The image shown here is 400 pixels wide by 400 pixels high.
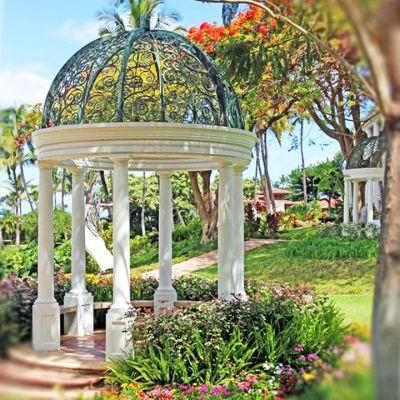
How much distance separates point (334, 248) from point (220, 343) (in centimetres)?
1309

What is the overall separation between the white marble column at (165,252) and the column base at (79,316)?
1.40m

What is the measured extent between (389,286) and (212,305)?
745 centimetres

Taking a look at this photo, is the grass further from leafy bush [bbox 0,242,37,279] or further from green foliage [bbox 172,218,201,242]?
leafy bush [bbox 0,242,37,279]

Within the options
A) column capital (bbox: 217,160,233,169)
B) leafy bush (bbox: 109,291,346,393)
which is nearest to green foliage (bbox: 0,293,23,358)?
leafy bush (bbox: 109,291,346,393)

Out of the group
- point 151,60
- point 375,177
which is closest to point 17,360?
point 151,60

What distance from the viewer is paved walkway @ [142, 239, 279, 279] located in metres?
25.2

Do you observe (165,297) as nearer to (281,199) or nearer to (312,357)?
(312,357)

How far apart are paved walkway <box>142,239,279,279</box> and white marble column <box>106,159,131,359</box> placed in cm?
1388

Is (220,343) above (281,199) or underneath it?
underneath

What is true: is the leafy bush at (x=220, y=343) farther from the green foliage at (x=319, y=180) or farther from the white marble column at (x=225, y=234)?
the green foliage at (x=319, y=180)

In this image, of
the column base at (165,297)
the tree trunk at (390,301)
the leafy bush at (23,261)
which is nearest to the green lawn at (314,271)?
the column base at (165,297)

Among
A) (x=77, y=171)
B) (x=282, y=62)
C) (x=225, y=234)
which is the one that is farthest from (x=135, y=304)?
(x=282, y=62)

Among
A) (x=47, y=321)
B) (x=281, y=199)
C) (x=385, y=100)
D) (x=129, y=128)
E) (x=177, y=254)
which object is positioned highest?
(x=129, y=128)

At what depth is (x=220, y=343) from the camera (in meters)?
9.62
